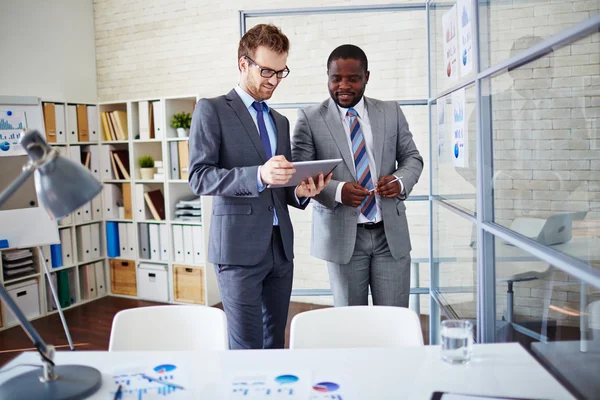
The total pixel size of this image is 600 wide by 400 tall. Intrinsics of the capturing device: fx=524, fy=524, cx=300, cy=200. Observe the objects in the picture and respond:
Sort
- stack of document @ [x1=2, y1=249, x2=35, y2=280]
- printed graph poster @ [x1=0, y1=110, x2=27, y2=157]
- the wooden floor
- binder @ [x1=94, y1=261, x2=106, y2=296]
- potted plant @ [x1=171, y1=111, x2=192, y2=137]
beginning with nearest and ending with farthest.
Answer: the wooden floor → printed graph poster @ [x1=0, y1=110, x2=27, y2=157] → stack of document @ [x1=2, y1=249, x2=35, y2=280] → potted plant @ [x1=171, y1=111, x2=192, y2=137] → binder @ [x1=94, y1=261, x2=106, y2=296]

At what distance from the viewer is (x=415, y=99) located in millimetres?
2854

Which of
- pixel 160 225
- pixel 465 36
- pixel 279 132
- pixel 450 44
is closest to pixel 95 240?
pixel 160 225

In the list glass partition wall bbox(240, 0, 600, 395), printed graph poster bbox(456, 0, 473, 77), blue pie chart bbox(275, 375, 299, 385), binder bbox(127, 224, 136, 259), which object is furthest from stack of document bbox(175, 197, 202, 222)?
blue pie chart bbox(275, 375, 299, 385)

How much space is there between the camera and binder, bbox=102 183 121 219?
5375 mm

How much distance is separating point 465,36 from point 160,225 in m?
3.80

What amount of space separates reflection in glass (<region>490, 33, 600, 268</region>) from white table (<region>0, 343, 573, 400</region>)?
0.32 meters

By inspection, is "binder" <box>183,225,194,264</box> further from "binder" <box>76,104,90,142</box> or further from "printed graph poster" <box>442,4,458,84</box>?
"printed graph poster" <box>442,4,458,84</box>

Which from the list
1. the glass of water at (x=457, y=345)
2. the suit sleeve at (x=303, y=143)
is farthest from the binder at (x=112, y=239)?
the glass of water at (x=457, y=345)

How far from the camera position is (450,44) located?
90.3 inches

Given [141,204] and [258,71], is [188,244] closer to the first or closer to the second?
[141,204]

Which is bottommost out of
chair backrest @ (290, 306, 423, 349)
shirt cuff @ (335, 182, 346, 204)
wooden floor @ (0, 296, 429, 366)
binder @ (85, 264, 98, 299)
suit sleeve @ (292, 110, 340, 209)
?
wooden floor @ (0, 296, 429, 366)

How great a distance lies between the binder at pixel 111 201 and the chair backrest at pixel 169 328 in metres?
3.89

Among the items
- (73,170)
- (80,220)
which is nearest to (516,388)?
(73,170)

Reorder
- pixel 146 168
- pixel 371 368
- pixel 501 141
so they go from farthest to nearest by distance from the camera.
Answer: pixel 146 168 < pixel 501 141 < pixel 371 368
